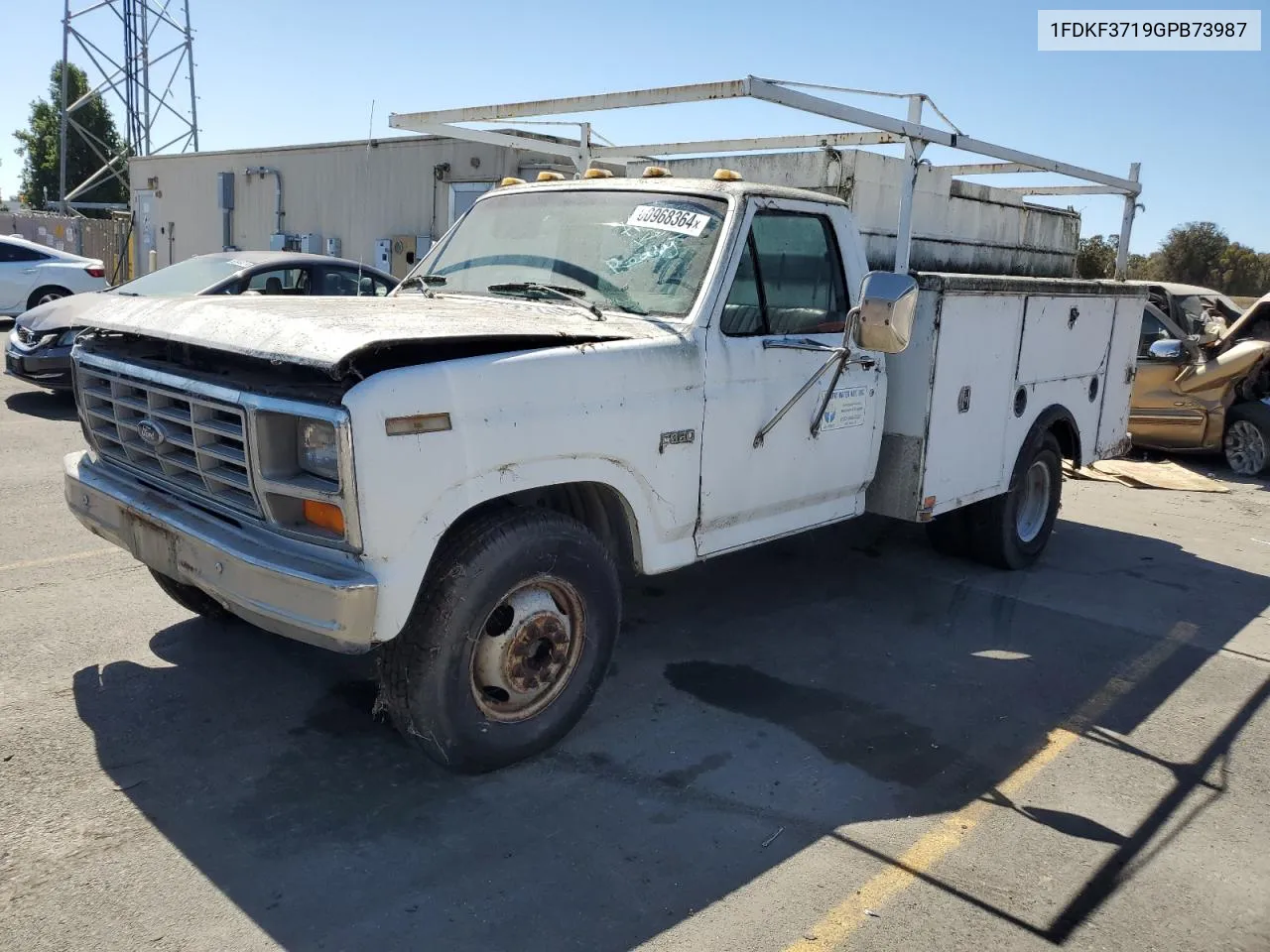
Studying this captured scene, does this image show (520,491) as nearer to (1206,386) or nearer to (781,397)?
(781,397)

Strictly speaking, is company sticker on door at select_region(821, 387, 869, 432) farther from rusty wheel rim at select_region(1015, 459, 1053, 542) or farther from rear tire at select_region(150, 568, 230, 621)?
rear tire at select_region(150, 568, 230, 621)

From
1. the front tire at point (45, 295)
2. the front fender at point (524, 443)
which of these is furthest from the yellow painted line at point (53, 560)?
the front tire at point (45, 295)

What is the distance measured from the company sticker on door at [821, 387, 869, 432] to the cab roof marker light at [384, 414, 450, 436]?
2.05m

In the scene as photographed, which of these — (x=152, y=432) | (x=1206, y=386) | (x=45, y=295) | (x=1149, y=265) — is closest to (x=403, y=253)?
(x=45, y=295)

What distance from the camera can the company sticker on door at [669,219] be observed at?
4.32 m

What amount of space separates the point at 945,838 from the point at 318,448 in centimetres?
240

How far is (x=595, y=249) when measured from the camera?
448 cm

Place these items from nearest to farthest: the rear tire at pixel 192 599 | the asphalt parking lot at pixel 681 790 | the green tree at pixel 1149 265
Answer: the asphalt parking lot at pixel 681 790, the rear tire at pixel 192 599, the green tree at pixel 1149 265

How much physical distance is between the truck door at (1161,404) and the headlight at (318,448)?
31.5ft

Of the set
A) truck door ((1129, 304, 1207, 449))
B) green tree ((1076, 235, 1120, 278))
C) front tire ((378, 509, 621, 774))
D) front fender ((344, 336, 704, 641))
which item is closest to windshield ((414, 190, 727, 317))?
front fender ((344, 336, 704, 641))

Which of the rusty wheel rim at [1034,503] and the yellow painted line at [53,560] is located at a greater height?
the rusty wheel rim at [1034,503]

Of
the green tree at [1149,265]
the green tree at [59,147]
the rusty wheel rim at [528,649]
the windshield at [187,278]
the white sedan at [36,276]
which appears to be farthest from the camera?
the green tree at [59,147]

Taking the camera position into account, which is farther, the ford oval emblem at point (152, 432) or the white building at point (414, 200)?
the white building at point (414, 200)

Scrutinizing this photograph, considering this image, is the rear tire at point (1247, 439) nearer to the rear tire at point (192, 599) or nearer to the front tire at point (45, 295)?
the rear tire at point (192, 599)
